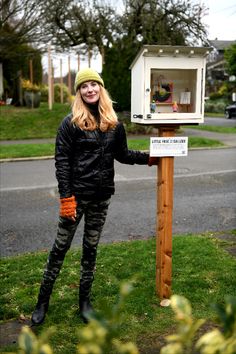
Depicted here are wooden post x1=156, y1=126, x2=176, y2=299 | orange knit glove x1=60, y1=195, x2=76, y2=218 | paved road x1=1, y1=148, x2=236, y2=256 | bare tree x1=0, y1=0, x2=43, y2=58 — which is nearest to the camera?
orange knit glove x1=60, y1=195, x2=76, y2=218

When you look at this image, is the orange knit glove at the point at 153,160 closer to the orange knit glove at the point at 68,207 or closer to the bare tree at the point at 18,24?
the orange knit glove at the point at 68,207

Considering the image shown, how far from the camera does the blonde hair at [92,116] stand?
321 cm

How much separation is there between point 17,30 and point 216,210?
57.9ft

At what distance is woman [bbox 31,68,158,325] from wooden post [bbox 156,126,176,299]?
1.28ft

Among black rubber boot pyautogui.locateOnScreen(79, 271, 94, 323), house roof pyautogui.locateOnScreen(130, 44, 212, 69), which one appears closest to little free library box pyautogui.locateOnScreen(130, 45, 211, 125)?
house roof pyautogui.locateOnScreen(130, 44, 212, 69)

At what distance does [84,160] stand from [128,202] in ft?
14.1

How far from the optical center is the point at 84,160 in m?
3.26

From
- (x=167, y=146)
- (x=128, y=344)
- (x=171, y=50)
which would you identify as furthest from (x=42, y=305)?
(x=128, y=344)

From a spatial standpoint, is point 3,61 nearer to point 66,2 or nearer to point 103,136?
point 66,2

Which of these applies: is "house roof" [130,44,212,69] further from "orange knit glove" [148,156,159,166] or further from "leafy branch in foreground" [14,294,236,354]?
"leafy branch in foreground" [14,294,236,354]

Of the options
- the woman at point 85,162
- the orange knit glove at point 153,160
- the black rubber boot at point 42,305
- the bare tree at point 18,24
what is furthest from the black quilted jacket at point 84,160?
the bare tree at point 18,24

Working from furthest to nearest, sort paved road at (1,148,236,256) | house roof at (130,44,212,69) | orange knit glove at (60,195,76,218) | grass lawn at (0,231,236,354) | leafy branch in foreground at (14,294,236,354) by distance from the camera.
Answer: paved road at (1,148,236,256) < house roof at (130,44,212,69) < grass lawn at (0,231,236,354) < orange knit glove at (60,195,76,218) < leafy branch in foreground at (14,294,236,354)

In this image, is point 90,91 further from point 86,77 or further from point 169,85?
point 169,85

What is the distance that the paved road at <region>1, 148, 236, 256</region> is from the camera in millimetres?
5871
